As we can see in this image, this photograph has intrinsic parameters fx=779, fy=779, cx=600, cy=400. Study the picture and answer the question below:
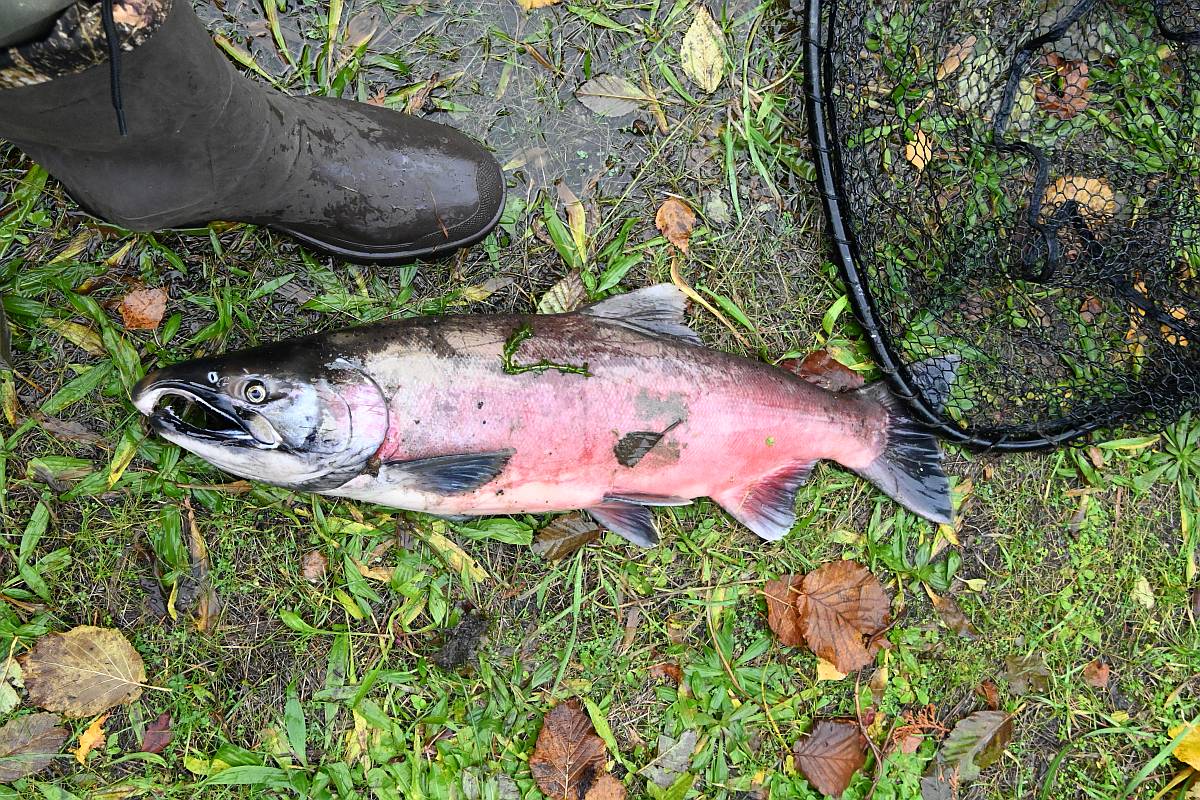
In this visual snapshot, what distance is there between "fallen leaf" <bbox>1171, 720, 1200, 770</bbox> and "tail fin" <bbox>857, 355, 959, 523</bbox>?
63.7 inches

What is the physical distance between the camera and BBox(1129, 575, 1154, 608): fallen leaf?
3.88 m

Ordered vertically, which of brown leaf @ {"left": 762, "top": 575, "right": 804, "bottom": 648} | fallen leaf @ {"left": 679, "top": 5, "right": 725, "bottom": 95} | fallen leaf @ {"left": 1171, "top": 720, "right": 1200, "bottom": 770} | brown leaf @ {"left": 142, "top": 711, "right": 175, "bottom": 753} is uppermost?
fallen leaf @ {"left": 679, "top": 5, "right": 725, "bottom": 95}

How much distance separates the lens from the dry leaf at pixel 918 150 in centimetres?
372

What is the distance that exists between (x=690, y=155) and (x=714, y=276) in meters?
0.59

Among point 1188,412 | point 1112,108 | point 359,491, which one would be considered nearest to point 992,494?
point 1188,412

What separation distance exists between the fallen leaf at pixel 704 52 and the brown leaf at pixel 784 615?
2394mm

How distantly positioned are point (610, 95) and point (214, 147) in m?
1.81

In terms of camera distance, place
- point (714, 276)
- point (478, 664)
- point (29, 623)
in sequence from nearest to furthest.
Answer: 1. point (29, 623)
2. point (478, 664)
3. point (714, 276)

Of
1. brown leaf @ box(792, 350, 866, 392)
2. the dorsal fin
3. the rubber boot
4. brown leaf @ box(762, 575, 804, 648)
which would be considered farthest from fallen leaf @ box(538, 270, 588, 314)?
brown leaf @ box(762, 575, 804, 648)

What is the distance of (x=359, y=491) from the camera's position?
2986 millimetres

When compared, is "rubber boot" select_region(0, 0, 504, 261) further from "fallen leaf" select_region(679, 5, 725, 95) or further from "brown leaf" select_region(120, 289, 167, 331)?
"fallen leaf" select_region(679, 5, 725, 95)

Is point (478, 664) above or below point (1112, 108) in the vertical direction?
below

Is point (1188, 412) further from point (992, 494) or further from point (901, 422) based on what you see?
point (901, 422)

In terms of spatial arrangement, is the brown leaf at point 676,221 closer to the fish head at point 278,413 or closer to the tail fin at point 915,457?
the tail fin at point 915,457
